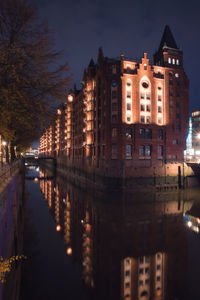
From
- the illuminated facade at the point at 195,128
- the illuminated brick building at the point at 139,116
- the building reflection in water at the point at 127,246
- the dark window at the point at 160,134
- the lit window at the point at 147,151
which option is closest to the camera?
the building reflection in water at the point at 127,246

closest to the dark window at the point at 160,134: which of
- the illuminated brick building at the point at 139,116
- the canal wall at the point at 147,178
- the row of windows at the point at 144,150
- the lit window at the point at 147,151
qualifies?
the illuminated brick building at the point at 139,116

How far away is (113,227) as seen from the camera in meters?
27.5

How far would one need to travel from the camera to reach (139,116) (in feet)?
167

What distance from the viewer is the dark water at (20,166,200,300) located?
50.9 ft

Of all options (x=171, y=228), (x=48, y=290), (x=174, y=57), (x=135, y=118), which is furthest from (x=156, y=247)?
(x=174, y=57)

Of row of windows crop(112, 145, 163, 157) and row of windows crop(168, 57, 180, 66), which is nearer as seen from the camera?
row of windows crop(112, 145, 163, 157)

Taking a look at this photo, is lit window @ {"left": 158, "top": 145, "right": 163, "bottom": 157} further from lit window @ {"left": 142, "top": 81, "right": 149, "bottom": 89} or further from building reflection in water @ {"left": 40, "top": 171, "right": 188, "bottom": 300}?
lit window @ {"left": 142, "top": 81, "right": 149, "bottom": 89}

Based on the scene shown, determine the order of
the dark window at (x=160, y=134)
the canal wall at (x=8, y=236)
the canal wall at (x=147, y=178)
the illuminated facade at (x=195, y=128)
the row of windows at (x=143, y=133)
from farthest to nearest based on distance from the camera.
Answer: the illuminated facade at (x=195, y=128) → the dark window at (x=160, y=134) → the row of windows at (x=143, y=133) → the canal wall at (x=147, y=178) → the canal wall at (x=8, y=236)

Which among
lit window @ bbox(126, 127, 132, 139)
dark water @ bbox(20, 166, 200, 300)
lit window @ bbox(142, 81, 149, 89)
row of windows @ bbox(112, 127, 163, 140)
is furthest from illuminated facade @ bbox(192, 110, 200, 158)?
dark water @ bbox(20, 166, 200, 300)

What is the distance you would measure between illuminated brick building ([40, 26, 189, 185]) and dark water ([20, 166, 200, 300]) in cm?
1397

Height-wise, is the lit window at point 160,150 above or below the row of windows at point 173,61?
below

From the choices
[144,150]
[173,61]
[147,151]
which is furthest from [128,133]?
[173,61]

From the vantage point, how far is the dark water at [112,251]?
1552 cm

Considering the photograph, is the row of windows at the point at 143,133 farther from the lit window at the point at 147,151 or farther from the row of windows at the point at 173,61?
the row of windows at the point at 173,61
